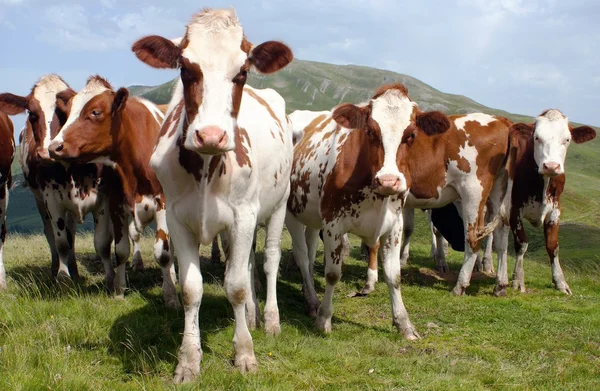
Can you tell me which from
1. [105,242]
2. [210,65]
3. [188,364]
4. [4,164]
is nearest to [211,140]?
[210,65]

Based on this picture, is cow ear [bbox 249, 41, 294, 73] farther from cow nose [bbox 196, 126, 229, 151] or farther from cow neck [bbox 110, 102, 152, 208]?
cow neck [bbox 110, 102, 152, 208]

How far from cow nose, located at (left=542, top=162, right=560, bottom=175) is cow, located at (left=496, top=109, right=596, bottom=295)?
15 cm

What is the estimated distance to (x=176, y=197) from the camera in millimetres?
5488

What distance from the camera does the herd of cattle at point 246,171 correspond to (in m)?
5.32

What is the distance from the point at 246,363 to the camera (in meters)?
5.58

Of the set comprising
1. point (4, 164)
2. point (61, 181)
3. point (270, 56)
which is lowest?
point (61, 181)

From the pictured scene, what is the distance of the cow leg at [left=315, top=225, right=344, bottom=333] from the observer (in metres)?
7.59

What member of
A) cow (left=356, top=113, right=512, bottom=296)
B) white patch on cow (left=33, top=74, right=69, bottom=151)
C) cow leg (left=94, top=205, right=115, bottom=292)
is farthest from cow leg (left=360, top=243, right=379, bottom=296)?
white patch on cow (left=33, top=74, right=69, bottom=151)

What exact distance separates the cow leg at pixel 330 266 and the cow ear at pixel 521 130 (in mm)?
5080

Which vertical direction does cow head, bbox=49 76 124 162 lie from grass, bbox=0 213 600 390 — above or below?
above

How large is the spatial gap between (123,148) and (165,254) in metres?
1.55

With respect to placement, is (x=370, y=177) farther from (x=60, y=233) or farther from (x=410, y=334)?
(x=60, y=233)

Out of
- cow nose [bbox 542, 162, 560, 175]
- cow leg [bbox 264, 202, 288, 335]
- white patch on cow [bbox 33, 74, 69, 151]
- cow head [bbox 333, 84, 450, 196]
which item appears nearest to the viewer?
cow head [bbox 333, 84, 450, 196]

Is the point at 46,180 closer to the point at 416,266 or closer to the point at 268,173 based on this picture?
the point at 268,173
